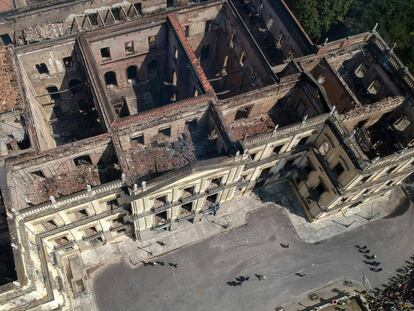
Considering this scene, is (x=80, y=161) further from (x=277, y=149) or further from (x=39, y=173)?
(x=277, y=149)

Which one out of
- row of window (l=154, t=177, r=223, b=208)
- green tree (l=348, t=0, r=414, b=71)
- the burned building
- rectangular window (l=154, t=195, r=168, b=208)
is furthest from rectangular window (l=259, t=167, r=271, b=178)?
green tree (l=348, t=0, r=414, b=71)

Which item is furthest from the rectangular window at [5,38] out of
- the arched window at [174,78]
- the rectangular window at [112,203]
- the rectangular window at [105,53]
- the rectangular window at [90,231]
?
the rectangular window at [90,231]

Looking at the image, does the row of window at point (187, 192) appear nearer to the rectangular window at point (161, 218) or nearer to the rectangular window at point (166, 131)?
the rectangular window at point (161, 218)

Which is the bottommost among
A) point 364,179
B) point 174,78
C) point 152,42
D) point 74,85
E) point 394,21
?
point 364,179

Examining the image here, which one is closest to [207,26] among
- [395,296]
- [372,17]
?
[372,17]

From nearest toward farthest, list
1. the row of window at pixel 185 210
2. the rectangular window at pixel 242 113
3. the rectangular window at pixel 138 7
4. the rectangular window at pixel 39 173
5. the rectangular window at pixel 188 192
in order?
the rectangular window at pixel 39 173, the rectangular window at pixel 188 192, the rectangular window at pixel 242 113, the row of window at pixel 185 210, the rectangular window at pixel 138 7
